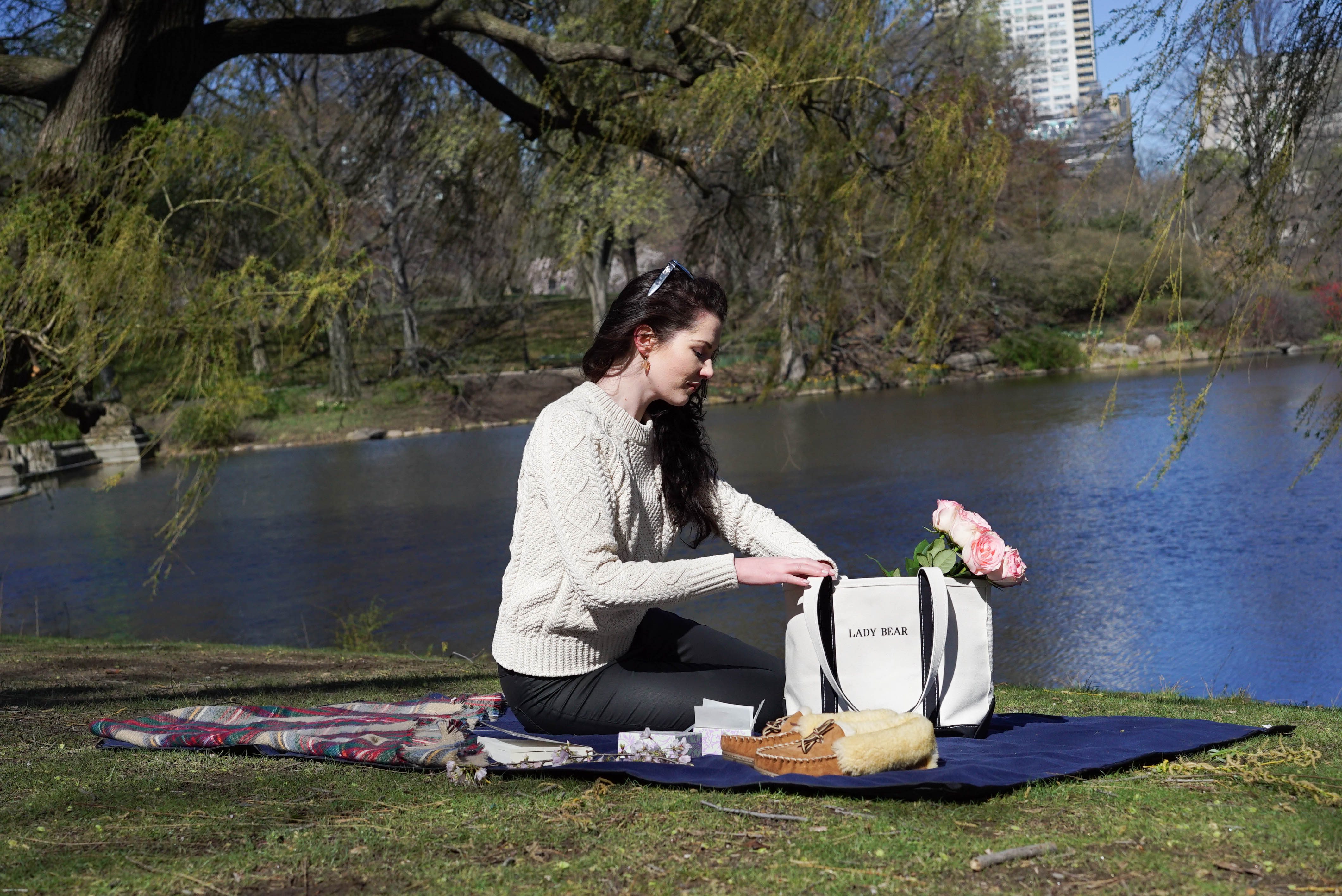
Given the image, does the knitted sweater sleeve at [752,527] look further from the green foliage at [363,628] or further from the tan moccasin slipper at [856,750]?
the green foliage at [363,628]

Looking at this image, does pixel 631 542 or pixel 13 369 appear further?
pixel 13 369

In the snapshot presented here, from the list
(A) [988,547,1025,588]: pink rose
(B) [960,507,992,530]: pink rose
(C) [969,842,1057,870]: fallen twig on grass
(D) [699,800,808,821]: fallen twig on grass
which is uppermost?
(B) [960,507,992,530]: pink rose

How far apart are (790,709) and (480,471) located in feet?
44.9

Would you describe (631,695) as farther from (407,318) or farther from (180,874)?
(407,318)

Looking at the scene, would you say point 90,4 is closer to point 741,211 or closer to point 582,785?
point 741,211

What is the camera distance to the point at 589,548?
108 inches

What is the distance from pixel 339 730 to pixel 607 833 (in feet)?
3.84

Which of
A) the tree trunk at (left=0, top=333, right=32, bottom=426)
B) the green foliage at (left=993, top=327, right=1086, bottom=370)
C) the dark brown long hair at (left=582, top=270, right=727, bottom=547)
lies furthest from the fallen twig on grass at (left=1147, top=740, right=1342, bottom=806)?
the green foliage at (left=993, top=327, right=1086, bottom=370)

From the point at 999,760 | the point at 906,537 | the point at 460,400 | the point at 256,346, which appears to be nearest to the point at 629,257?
the point at 460,400

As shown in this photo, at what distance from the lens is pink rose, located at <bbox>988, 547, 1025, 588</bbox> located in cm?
284

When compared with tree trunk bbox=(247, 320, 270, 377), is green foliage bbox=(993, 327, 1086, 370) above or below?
above

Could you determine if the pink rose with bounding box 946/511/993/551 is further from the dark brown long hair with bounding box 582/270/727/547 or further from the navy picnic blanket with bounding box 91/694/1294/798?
the dark brown long hair with bounding box 582/270/727/547

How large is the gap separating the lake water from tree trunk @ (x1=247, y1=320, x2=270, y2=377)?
1872 mm

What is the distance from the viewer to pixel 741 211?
6.91m
